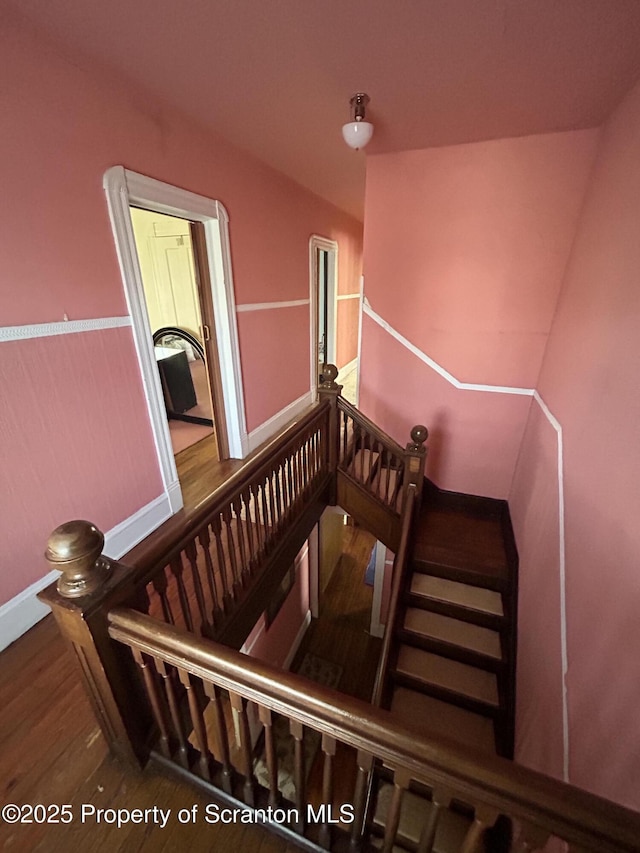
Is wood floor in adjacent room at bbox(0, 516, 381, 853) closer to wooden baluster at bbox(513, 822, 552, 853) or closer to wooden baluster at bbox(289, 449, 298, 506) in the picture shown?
wooden baluster at bbox(513, 822, 552, 853)

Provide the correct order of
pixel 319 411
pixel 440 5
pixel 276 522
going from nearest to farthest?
pixel 440 5 < pixel 276 522 < pixel 319 411

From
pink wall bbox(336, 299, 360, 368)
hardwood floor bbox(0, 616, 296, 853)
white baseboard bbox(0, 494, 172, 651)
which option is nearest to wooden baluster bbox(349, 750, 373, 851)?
hardwood floor bbox(0, 616, 296, 853)

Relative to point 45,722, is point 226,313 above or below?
above

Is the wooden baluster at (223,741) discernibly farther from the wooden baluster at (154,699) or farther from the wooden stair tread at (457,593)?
the wooden stair tread at (457,593)

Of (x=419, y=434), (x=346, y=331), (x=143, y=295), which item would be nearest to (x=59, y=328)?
(x=143, y=295)

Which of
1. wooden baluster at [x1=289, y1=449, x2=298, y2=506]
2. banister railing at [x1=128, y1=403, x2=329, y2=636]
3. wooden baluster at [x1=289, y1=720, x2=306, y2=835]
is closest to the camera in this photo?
wooden baluster at [x1=289, y1=720, x2=306, y2=835]

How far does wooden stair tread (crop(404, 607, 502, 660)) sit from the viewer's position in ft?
7.68

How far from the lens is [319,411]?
7.81 ft

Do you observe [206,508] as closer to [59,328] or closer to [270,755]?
[270,755]

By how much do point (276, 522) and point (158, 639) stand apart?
1.24 m

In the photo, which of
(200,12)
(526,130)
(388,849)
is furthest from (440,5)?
(388,849)

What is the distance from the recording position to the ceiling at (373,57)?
124 cm

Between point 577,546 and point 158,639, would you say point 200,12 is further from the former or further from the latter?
point 577,546

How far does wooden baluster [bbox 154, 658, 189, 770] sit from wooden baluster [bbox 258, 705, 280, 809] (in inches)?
11.3
